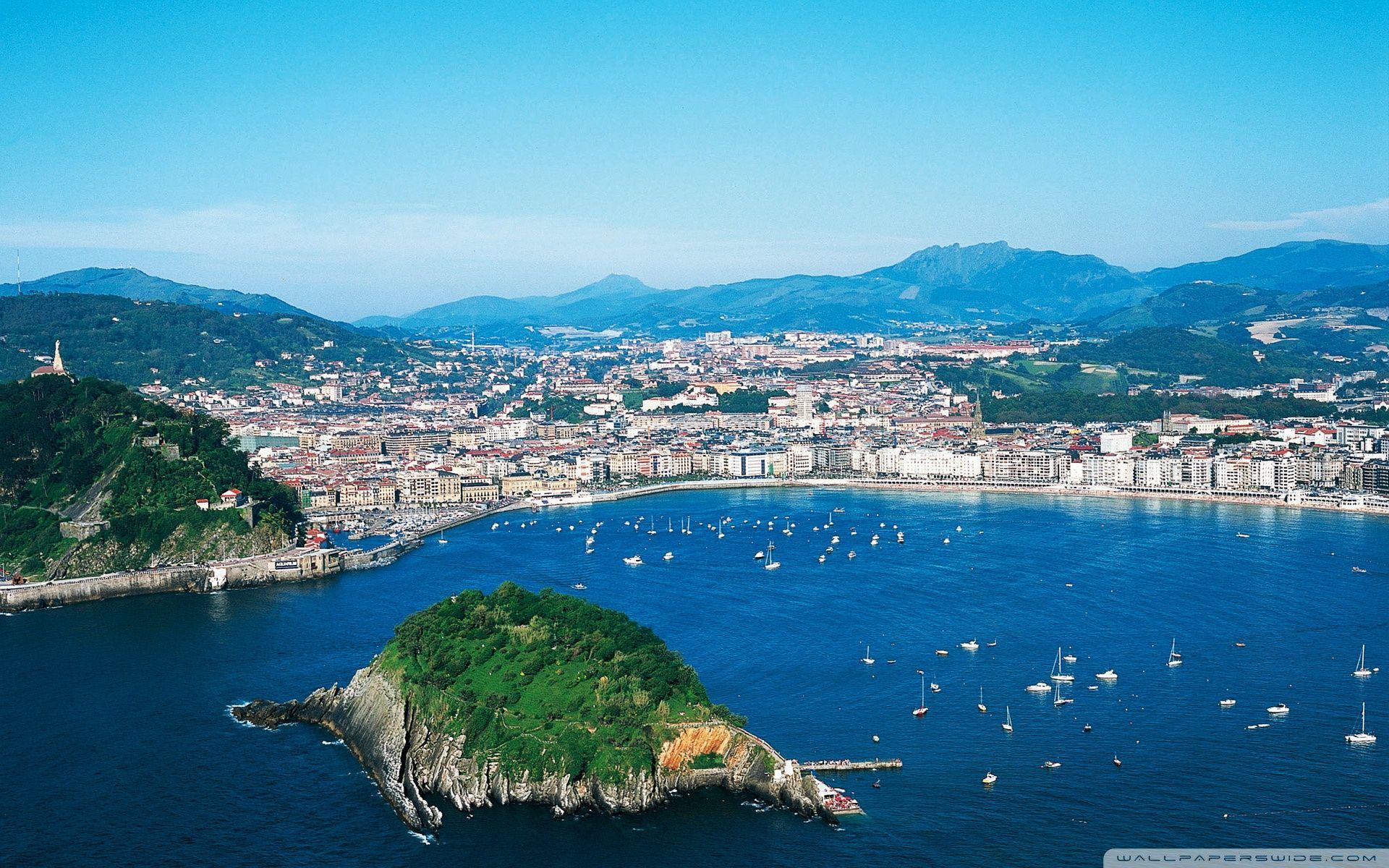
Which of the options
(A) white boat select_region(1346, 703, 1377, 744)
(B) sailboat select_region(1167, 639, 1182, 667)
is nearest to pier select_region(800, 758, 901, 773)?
(A) white boat select_region(1346, 703, 1377, 744)

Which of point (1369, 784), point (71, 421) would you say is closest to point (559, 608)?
point (1369, 784)

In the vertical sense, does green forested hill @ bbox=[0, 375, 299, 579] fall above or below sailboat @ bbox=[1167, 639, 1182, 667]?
→ above

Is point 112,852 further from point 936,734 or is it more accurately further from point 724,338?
point 724,338

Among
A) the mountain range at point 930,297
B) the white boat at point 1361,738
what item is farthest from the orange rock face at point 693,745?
the mountain range at point 930,297

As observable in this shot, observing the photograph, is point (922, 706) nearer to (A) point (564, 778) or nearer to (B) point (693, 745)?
(B) point (693, 745)

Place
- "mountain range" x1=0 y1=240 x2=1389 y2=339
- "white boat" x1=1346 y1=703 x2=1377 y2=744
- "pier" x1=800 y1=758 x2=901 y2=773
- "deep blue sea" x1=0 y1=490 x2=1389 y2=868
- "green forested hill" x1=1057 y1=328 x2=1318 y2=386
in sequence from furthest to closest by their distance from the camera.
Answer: "mountain range" x1=0 y1=240 x2=1389 y2=339
"green forested hill" x1=1057 y1=328 x2=1318 y2=386
"white boat" x1=1346 y1=703 x2=1377 y2=744
"pier" x1=800 y1=758 x2=901 y2=773
"deep blue sea" x1=0 y1=490 x2=1389 y2=868

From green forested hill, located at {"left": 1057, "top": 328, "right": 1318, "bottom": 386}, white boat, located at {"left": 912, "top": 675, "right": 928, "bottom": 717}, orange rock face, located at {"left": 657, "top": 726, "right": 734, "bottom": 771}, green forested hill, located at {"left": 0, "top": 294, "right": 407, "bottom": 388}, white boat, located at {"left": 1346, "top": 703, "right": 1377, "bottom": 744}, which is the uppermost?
green forested hill, located at {"left": 0, "top": 294, "right": 407, "bottom": 388}

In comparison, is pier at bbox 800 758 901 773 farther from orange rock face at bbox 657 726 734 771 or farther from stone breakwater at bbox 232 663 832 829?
orange rock face at bbox 657 726 734 771

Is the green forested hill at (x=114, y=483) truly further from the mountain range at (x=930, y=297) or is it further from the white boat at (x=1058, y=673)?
the mountain range at (x=930, y=297)
